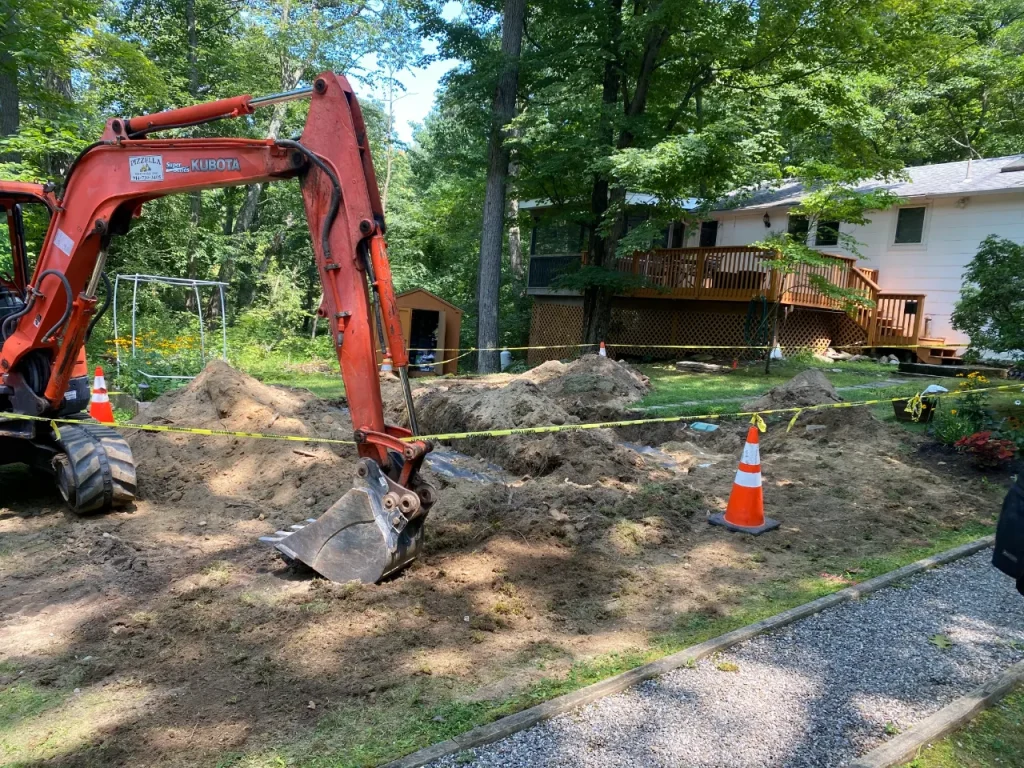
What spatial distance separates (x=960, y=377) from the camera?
12594 mm

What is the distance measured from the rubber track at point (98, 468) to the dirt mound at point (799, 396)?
8.08m

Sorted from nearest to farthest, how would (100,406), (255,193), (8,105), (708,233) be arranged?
(100,406), (8,105), (708,233), (255,193)

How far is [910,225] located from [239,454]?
2128cm

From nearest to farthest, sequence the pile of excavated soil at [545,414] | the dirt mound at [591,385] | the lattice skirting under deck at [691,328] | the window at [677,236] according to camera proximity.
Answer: the pile of excavated soil at [545,414]
the dirt mound at [591,385]
the lattice skirting under deck at [691,328]
the window at [677,236]

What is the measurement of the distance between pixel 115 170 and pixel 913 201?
22091mm

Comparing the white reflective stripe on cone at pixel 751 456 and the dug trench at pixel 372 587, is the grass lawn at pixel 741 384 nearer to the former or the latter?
the dug trench at pixel 372 587

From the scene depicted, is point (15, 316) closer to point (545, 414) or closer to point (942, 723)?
point (545, 414)

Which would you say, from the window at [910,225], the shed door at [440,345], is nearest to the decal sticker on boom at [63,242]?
the shed door at [440,345]

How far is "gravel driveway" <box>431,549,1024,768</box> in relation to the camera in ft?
9.50

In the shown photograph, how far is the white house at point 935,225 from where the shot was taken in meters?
18.8

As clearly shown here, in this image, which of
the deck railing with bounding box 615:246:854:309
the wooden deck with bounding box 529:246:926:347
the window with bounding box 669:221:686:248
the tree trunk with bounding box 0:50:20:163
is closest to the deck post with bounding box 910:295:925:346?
the wooden deck with bounding box 529:246:926:347

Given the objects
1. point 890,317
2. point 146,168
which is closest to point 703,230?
point 890,317

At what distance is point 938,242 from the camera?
20188mm

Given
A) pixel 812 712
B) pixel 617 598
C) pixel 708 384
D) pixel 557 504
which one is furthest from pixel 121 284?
pixel 812 712
